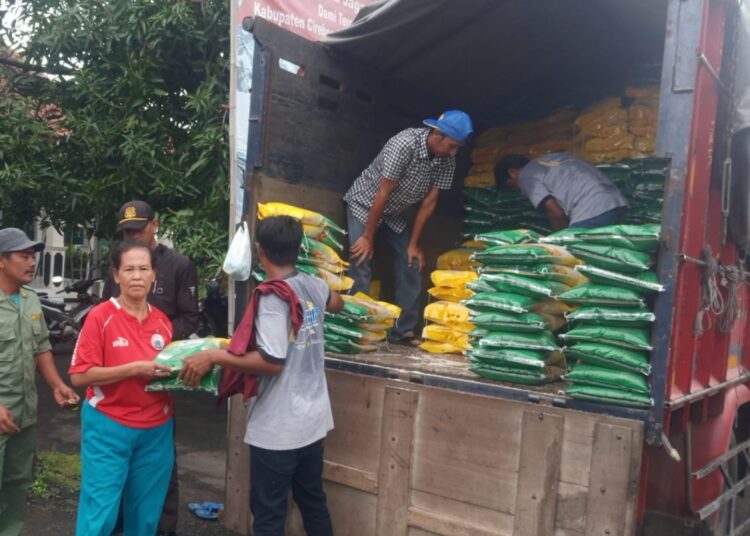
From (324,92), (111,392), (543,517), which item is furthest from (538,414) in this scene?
(324,92)

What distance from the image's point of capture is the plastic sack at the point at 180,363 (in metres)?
2.81

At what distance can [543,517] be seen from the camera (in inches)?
104

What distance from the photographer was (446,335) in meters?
4.01

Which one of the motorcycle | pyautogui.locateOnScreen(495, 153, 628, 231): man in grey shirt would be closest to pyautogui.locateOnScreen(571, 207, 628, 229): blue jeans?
pyautogui.locateOnScreen(495, 153, 628, 231): man in grey shirt

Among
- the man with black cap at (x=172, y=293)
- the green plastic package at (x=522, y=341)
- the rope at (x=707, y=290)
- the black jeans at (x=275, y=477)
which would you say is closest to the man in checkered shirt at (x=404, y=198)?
the man with black cap at (x=172, y=293)

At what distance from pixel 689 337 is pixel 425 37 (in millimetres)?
2376

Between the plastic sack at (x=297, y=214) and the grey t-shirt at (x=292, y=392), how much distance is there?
789 mm

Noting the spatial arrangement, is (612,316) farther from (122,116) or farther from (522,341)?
(122,116)

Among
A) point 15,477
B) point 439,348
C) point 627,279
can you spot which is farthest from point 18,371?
A: point 627,279

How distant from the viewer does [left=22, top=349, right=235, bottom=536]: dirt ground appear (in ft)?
13.5

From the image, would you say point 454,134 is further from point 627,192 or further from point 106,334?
point 106,334

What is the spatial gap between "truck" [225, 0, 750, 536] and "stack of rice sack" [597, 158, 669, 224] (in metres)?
0.71

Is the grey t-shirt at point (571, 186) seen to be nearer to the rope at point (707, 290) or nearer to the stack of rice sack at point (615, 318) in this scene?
the rope at point (707, 290)

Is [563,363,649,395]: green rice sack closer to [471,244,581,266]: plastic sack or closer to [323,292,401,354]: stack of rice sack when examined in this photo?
[471,244,581,266]: plastic sack
